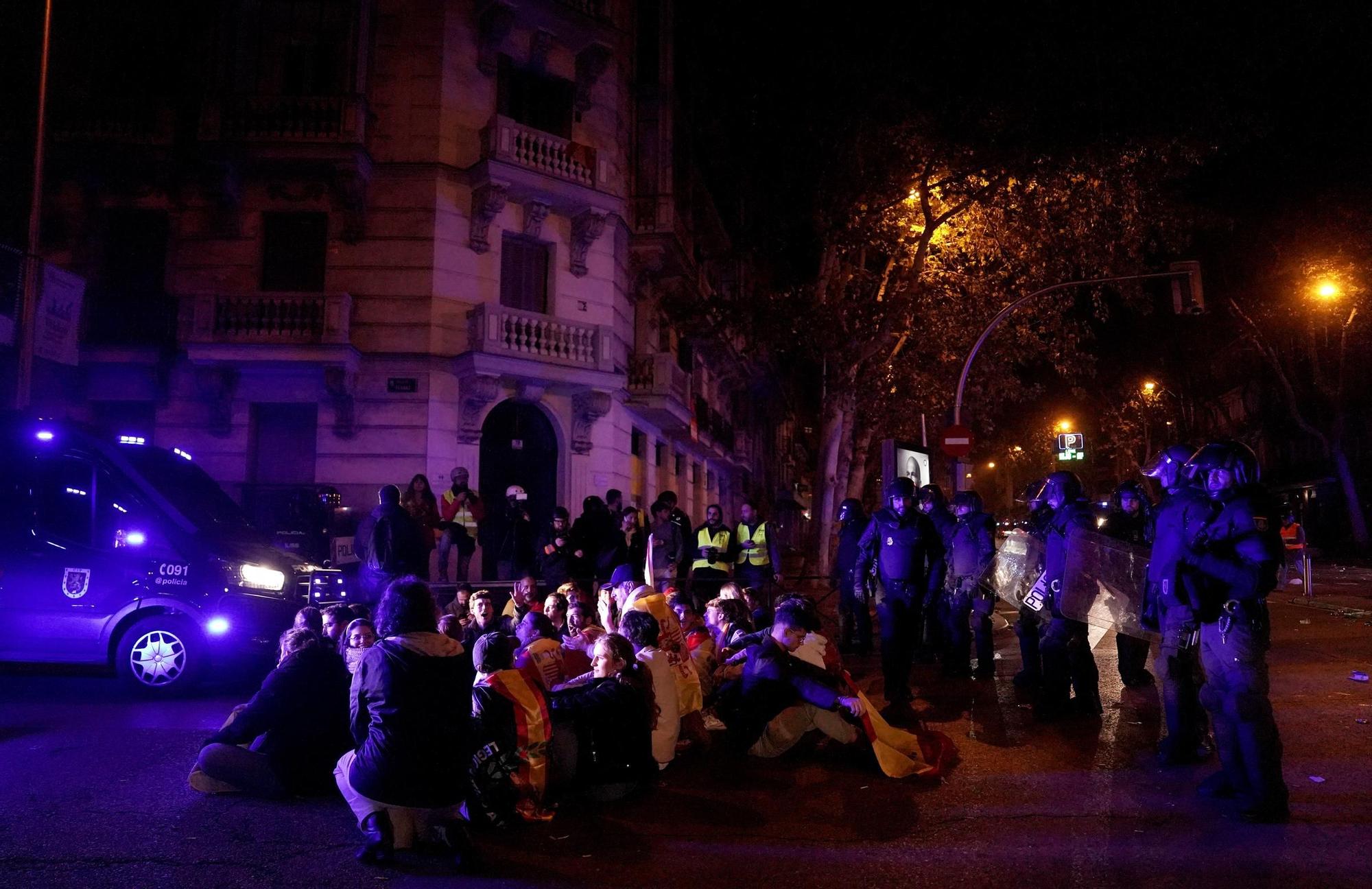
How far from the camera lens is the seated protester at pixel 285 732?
5.79m

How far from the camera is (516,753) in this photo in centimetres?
552

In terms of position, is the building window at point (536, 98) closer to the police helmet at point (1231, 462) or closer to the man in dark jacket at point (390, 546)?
the man in dark jacket at point (390, 546)

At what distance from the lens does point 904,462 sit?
16969mm

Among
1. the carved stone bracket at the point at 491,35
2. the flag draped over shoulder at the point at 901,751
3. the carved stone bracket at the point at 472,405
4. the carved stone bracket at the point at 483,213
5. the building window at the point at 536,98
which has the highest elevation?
the carved stone bracket at the point at 491,35

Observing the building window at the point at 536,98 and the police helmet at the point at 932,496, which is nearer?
the police helmet at the point at 932,496

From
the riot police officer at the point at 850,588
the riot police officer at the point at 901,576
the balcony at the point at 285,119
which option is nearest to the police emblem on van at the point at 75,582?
the riot police officer at the point at 901,576

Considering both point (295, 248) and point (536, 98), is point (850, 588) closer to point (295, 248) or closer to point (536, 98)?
point (295, 248)

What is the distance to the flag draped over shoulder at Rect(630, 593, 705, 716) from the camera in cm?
725

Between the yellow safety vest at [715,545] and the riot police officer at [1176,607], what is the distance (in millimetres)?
6369

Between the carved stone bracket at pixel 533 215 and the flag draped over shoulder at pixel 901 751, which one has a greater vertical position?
the carved stone bracket at pixel 533 215

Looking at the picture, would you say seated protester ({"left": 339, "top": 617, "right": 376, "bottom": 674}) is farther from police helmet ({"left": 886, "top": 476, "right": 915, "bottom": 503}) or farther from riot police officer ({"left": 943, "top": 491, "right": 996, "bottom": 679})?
riot police officer ({"left": 943, "top": 491, "right": 996, "bottom": 679})

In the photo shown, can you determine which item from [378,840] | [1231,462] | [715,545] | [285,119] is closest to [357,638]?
[378,840]

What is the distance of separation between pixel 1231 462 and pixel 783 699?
3.18 meters

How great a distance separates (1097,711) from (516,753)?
5.34m
